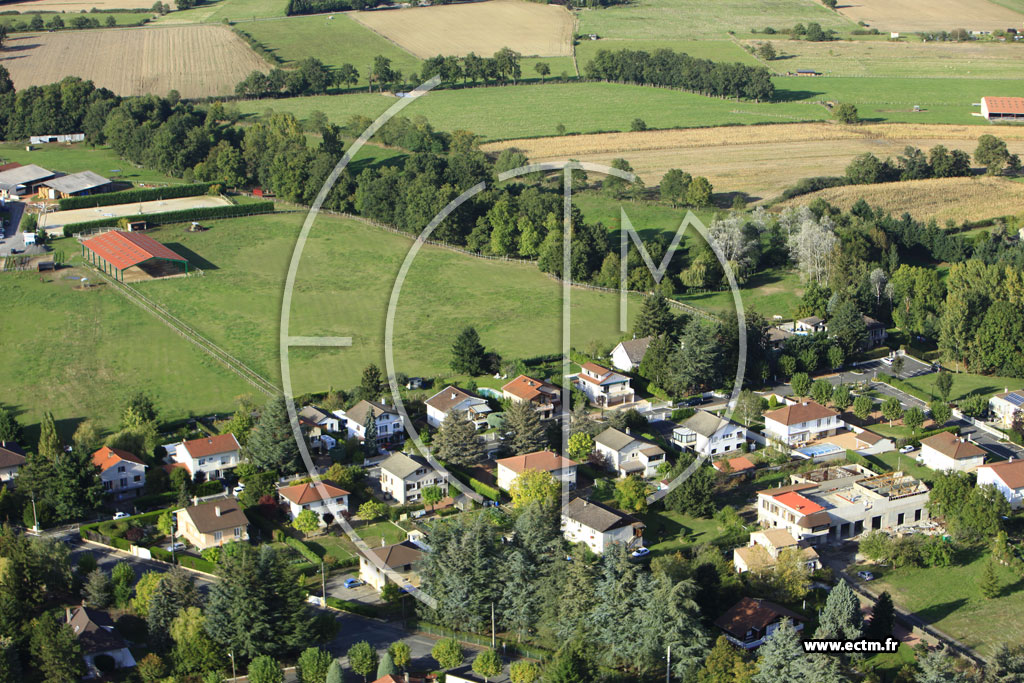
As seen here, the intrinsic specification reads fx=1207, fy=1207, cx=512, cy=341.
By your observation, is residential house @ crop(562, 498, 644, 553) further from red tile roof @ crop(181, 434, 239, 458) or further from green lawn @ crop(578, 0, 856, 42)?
green lawn @ crop(578, 0, 856, 42)

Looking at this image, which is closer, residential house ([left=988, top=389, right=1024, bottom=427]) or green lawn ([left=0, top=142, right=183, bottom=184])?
residential house ([left=988, top=389, right=1024, bottom=427])

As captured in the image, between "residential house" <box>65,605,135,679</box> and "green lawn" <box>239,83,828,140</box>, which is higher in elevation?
"green lawn" <box>239,83,828,140</box>

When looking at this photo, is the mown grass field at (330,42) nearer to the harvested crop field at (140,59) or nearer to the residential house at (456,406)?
the harvested crop field at (140,59)

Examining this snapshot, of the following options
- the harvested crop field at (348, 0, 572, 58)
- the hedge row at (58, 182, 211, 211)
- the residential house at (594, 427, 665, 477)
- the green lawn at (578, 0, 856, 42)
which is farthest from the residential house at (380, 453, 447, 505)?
the green lawn at (578, 0, 856, 42)

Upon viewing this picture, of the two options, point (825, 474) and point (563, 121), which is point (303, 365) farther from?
point (563, 121)

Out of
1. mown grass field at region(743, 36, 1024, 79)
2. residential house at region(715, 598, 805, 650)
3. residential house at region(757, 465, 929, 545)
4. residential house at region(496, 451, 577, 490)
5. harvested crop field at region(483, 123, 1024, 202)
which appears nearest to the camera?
residential house at region(715, 598, 805, 650)

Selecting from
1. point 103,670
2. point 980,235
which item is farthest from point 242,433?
point 980,235

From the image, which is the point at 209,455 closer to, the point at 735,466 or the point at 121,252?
the point at 735,466
